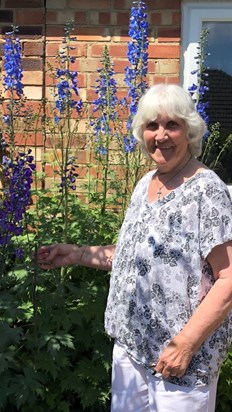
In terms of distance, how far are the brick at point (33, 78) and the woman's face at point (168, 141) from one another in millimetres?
2613

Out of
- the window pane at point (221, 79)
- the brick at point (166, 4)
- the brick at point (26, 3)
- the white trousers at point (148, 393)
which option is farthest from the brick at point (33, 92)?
the white trousers at point (148, 393)

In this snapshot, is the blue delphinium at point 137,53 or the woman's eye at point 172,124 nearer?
the woman's eye at point 172,124

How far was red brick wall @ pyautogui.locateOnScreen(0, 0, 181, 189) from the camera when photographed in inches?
187

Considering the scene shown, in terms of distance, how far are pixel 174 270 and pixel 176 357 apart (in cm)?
29

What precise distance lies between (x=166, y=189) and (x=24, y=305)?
1502mm

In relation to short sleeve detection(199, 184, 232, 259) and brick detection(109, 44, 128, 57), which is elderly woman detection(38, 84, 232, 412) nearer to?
short sleeve detection(199, 184, 232, 259)

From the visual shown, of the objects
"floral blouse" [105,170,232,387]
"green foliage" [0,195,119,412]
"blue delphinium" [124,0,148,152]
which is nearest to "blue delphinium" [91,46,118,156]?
"blue delphinium" [124,0,148,152]

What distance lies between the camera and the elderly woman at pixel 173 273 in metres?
2.18

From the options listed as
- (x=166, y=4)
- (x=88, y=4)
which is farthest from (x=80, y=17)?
(x=166, y=4)

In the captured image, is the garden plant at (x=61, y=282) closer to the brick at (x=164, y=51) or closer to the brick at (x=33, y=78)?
the brick at (x=33, y=78)

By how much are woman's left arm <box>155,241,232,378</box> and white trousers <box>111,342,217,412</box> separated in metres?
0.13

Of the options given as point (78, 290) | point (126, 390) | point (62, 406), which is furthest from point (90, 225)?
point (126, 390)

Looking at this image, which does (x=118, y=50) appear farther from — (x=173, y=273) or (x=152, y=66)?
(x=173, y=273)

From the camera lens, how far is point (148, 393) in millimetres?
2436
